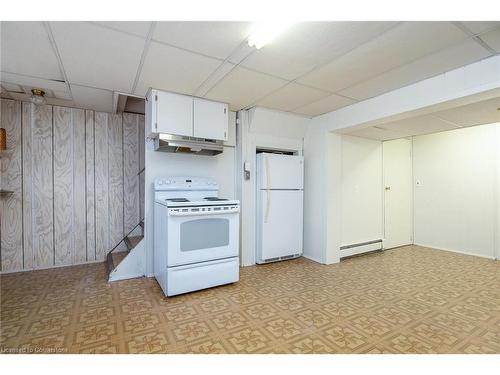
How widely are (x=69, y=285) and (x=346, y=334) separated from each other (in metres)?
2.91

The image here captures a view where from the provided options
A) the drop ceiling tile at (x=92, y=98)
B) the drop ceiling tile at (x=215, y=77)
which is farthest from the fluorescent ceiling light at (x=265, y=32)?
the drop ceiling tile at (x=92, y=98)

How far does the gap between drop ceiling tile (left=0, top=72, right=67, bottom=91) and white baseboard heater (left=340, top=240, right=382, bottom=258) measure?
4256 millimetres

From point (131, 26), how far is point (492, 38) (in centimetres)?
258

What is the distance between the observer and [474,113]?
301cm

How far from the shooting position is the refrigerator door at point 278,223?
3590 millimetres

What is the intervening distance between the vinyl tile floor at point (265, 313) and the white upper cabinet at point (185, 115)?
71.5 inches

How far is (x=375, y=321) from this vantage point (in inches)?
81.1

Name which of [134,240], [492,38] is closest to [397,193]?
[492,38]

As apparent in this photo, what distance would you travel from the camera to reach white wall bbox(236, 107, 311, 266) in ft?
11.7

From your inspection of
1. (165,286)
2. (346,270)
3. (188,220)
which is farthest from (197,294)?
(346,270)

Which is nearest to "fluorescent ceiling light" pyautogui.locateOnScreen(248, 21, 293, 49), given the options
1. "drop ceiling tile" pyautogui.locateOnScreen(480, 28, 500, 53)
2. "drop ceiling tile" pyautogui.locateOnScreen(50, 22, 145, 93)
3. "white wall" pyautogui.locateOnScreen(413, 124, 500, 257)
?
"drop ceiling tile" pyautogui.locateOnScreen(50, 22, 145, 93)

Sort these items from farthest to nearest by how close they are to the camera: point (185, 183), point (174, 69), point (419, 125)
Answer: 1. point (419, 125)
2. point (185, 183)
3. point (174, 69)

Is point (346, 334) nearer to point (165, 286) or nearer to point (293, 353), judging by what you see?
point (293, 353)

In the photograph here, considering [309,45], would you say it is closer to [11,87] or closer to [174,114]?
[174,114]
